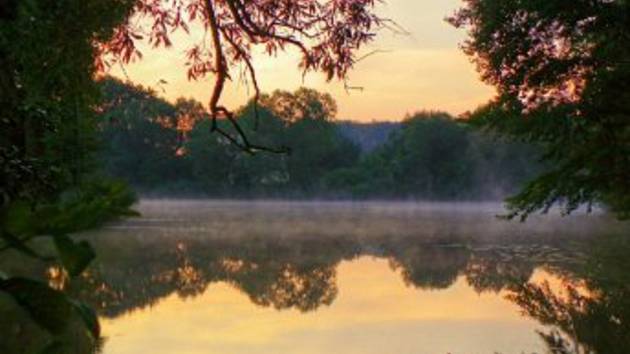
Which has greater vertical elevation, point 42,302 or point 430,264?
point 42,302

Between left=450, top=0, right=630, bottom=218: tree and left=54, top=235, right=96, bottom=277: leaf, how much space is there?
19.6 metres

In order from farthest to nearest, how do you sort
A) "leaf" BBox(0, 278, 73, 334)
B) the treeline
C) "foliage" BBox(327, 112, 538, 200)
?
the treeline → "foliage" BBox(327, 112, 538, 200) → "leaf" BBox(0, 278, 73, 334)

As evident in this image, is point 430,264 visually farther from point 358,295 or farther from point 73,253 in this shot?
point 73,253

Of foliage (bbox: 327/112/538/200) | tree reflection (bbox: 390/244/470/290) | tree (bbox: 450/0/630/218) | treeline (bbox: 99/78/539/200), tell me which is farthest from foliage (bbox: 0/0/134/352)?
foliage (bbox: 327/112/538/200)

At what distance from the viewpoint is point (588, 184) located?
22.7 meters

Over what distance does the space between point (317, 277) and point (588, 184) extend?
799 centimetres

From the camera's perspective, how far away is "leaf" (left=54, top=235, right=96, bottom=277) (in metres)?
2.17

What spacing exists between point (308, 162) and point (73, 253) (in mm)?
132549

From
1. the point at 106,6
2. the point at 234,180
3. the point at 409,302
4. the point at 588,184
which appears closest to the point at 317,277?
the point at 409,302

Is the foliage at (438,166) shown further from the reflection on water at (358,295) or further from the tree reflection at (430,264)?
the tree reflection at (430,264)

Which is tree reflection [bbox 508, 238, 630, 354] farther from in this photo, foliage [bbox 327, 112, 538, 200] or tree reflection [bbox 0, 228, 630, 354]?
foliage [bbox 327, 112, 538, 200]

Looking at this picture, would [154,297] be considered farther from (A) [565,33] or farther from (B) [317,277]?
(A) [565,33]

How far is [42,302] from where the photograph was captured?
2.19 m

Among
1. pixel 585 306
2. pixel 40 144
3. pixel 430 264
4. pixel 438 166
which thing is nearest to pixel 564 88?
pixel 585 306
